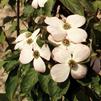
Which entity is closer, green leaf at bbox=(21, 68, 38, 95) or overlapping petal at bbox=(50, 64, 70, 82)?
overlapping petal at bbox=(50, 64, 70, 82)

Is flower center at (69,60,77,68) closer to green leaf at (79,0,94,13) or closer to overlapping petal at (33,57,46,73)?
overlapping petal at (33,57,46,73)

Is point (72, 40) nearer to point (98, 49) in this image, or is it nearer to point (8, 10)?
point (98, 49)

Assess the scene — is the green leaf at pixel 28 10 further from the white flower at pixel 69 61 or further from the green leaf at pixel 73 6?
the white flower at pixel 69 61

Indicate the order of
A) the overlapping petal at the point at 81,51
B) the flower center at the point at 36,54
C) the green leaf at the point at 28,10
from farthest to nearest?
1. the green leaf at the point at 28,10
2. the flower center at the point at 36,54
3. the overlapping petal at the point at 81,51

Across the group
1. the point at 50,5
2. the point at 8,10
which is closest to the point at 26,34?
the point at 50,5

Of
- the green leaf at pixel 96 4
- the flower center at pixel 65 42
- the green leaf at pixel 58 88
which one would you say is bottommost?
the green leaf at pixel 58 88

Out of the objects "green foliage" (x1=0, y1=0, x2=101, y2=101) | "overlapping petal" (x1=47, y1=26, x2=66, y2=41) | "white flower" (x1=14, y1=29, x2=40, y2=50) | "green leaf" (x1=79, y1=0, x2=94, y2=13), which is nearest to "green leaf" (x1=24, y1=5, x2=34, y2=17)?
"green foliage" (x1=0, y1=0, x2=101, y2=101)

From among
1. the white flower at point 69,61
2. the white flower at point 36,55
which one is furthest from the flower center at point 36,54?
the white flower at point 69,61
